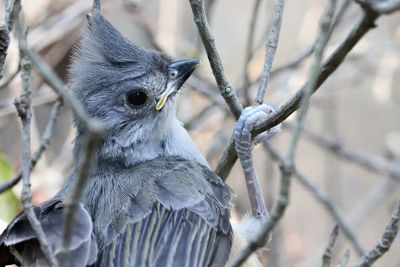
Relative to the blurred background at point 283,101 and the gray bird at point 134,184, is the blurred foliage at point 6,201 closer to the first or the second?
the gray bird at point 134,184

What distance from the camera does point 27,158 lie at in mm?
2020

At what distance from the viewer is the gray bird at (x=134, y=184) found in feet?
7.68

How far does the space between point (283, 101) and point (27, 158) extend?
298 cm

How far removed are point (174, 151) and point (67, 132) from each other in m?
3.26

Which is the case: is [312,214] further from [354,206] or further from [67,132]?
[67,132]

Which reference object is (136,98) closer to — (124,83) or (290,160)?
(124,83)

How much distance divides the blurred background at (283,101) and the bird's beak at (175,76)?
4.03 ft

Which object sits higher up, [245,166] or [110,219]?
[245,166]

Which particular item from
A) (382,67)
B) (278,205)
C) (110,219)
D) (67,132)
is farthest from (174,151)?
(382,67)

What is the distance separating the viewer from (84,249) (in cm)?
226

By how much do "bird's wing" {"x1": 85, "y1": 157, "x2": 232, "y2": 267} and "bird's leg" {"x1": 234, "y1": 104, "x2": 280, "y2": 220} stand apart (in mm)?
160

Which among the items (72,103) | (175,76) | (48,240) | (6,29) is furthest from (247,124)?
(72,103)

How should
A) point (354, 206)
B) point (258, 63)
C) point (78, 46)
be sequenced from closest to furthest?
point (78, 46)
point (258, 63)
point (354, 206)

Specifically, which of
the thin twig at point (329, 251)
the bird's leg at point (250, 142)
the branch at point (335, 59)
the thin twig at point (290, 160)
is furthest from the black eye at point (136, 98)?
the thin twig at point (290, 160)
